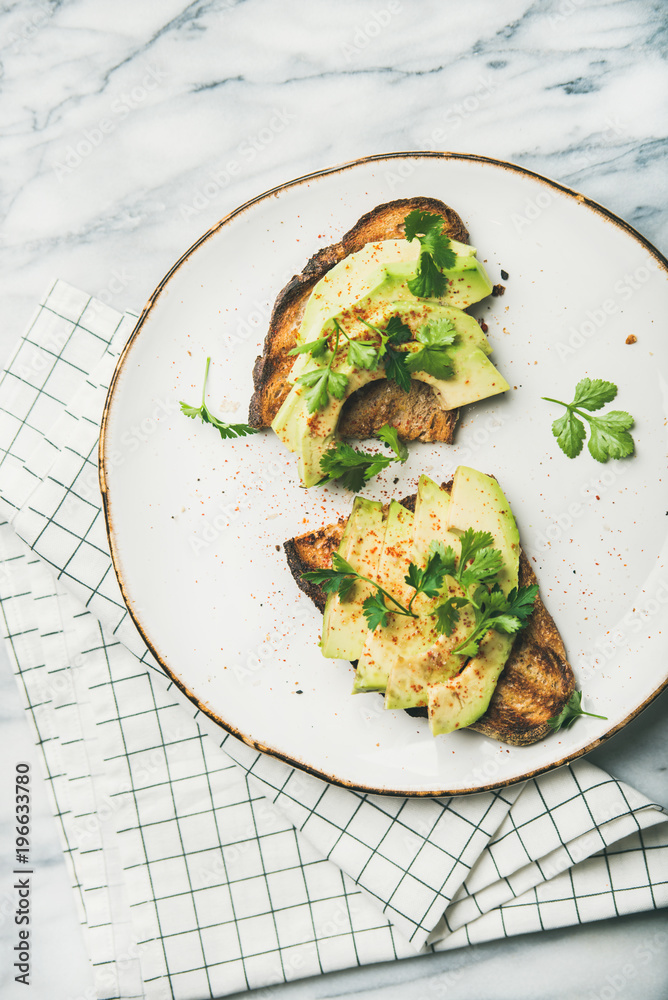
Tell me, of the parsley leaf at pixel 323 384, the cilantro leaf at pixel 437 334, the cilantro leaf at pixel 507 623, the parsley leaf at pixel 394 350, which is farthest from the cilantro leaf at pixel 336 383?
the cilantro leaf at pixel 507 623

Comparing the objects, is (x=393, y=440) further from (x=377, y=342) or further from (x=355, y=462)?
(x=377, y=342)

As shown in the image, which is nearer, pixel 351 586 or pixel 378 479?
pixel 351 586

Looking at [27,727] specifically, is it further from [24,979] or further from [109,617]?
[24,979]

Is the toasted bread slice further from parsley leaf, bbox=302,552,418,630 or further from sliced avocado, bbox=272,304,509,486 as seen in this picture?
sliced avocado, bbox=272,304,509,486

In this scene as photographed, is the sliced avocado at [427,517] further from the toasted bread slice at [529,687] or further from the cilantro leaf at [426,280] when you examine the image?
A: the cilantro leaf at [426,280]

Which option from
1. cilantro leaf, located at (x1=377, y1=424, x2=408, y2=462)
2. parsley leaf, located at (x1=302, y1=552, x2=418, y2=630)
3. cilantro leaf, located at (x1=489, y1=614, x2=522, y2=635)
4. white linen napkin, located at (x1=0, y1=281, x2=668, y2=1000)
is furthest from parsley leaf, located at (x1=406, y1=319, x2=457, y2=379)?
white linen napkin, located at (x1=0, y1=281, x2=668, y2=1000)

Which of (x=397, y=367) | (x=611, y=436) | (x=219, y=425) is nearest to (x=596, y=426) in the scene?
(x=611, y=436)
